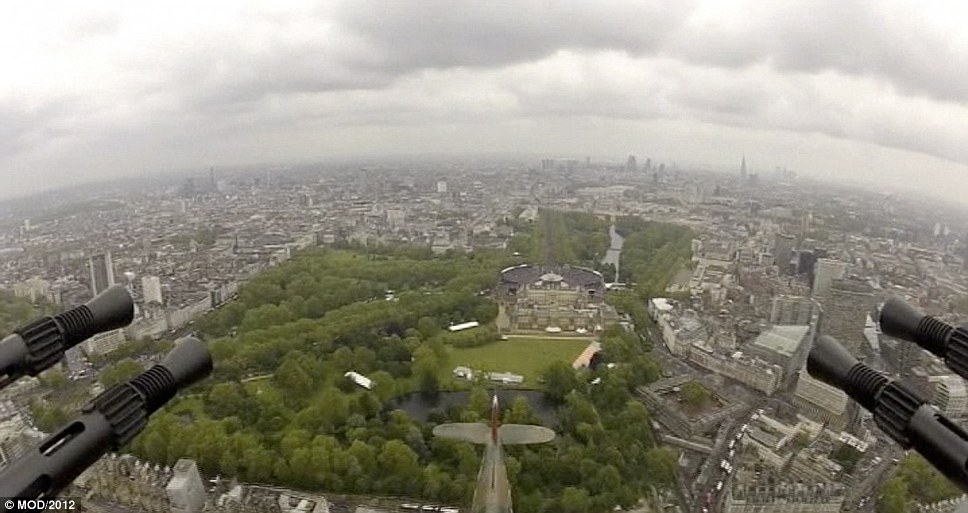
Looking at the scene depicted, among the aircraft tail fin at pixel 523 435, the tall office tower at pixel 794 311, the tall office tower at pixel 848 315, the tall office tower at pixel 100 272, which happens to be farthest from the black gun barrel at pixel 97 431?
the tall office tower at pixel 794 311

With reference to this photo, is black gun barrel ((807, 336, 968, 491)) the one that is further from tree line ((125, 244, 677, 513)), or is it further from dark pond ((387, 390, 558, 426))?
dark pond ((387, 390, 558, 426))

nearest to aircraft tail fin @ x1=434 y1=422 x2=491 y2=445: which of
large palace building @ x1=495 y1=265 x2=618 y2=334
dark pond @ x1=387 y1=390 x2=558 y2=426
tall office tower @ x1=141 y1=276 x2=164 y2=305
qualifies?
dark pond @ x1=387 y1=390 x2=558 y2=426

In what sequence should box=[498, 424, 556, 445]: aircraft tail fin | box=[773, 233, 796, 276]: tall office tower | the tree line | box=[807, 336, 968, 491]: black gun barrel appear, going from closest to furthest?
box=[807, 336, 968, 491]: black gun barrel
box=[498, 424, 556, 445]: aircraft tail fin
the tree line
box=[773, 233, 796, 276]: tall office tower

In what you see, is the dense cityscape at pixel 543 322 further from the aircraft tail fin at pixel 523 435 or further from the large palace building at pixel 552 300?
the aircraft tail fin at pixel 523 435

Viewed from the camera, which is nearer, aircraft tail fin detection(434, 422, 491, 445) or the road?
aircraft tail fin detection(434, 422, 491, 445)

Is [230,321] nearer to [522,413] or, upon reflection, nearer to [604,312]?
[522,413]
